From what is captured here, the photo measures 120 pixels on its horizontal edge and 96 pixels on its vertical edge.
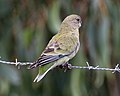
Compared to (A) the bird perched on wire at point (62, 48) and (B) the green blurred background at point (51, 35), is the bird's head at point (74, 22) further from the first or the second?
(B) the green blurred background at point (51, 35)

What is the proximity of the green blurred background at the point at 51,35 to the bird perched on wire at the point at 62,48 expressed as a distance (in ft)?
3.44

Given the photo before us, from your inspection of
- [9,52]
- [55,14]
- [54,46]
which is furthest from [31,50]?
[54,46]

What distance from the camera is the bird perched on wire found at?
11.1 ft

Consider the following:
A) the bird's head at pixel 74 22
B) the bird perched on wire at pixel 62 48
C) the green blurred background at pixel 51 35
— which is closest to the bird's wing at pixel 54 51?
the bird perched on wire at pixel 62 48

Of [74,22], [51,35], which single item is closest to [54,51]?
[74,22]

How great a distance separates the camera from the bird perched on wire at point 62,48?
11.1ft

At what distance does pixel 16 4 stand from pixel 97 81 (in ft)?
3.89

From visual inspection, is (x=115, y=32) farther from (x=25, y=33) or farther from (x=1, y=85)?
(x=1, y=85)

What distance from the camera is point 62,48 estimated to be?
11.9 feet

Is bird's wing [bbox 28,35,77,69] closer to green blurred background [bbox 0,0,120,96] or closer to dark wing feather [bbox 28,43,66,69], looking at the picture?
dark wing feather [bbox 28,43,66,69]

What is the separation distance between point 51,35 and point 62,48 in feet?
6.06

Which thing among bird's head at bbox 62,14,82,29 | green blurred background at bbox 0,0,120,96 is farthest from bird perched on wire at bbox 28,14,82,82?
green blurred background at bbox 0,0,120,96

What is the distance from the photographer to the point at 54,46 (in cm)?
358

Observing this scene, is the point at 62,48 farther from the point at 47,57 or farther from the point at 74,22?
the point at 74,22
